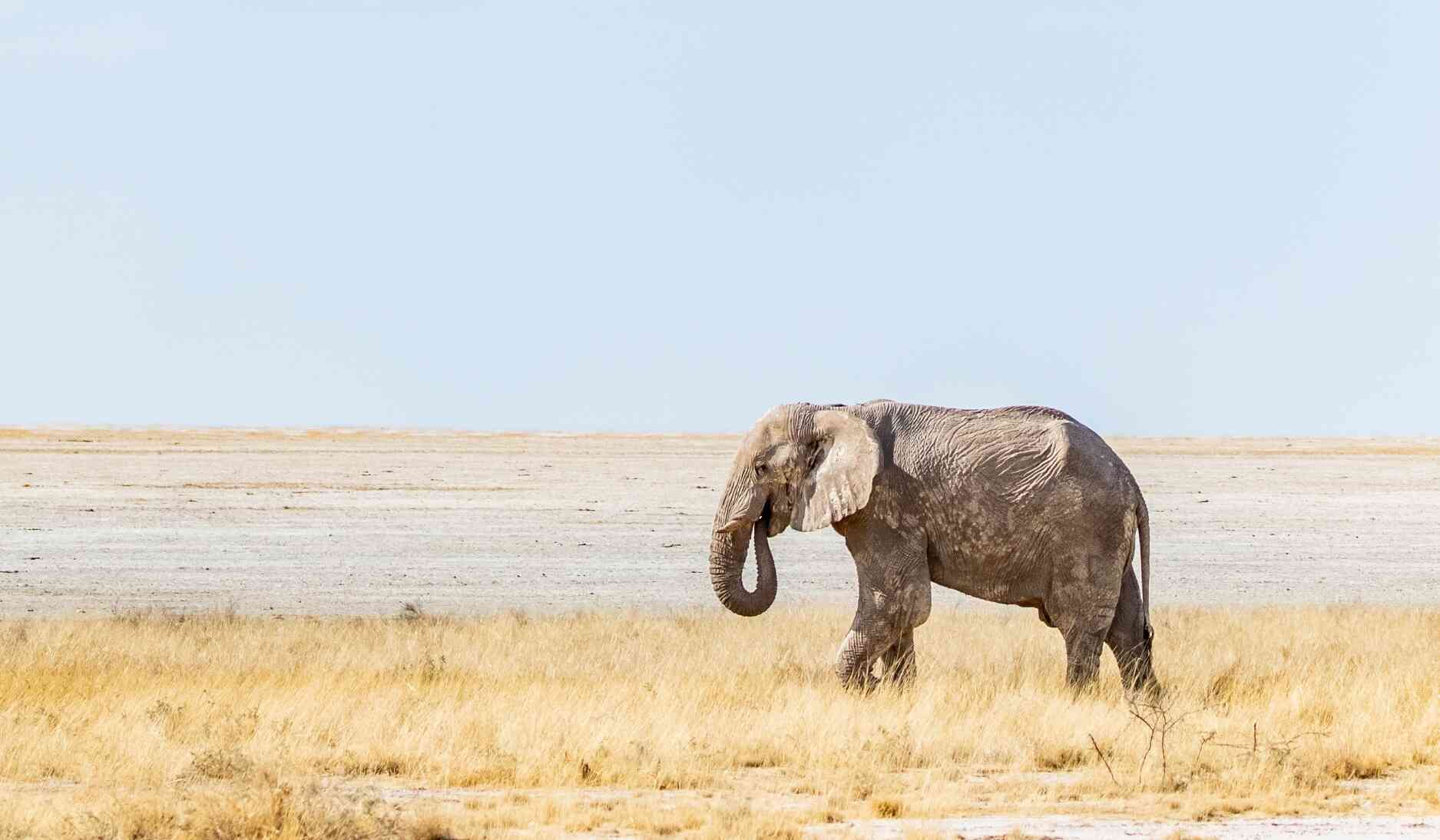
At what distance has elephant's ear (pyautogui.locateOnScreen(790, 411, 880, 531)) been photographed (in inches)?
514

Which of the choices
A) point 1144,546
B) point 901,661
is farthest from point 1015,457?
point 901,661

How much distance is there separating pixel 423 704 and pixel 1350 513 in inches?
1155

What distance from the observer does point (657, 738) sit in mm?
11289

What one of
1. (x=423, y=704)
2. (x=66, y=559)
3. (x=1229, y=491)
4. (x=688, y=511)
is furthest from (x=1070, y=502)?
(x=1229, y=491)

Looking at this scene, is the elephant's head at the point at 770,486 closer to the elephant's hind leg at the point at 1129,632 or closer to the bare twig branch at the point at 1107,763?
the elephant's hind leg at the point at 1129,632

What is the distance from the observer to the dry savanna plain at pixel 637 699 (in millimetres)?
9359

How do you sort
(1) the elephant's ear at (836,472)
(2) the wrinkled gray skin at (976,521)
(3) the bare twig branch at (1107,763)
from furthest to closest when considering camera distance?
(2) the wrinkled gray skin at (976,521) → (1) the elephant's ear at (836,472) → (3) the bare twig branch at (1107,763)

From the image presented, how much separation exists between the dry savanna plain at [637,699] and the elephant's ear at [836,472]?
136 centimetres

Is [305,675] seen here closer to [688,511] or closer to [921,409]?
[921,409]

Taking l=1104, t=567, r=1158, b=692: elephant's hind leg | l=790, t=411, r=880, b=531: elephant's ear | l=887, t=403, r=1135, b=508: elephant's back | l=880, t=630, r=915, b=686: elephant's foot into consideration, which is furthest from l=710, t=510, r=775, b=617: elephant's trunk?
l=1104, t=567, r=1158, b=692: elephant's hind leg

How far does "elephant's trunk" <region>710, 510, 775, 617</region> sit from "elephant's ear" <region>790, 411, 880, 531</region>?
390 millimetres

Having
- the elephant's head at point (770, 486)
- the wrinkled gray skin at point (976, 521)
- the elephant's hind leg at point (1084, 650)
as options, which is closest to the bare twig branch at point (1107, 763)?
the elephant's hind leg at point (1084, 650)

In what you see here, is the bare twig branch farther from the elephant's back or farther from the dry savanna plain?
the elephant's back

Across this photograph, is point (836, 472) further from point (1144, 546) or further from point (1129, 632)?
point (1129, 632)
